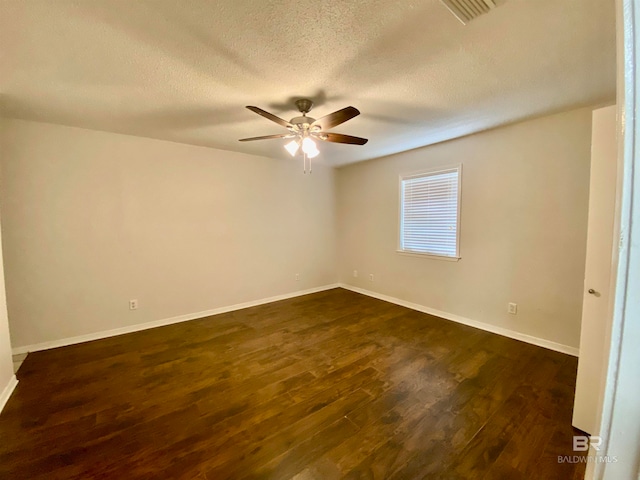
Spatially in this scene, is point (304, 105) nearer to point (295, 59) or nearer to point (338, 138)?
point (338, 138)

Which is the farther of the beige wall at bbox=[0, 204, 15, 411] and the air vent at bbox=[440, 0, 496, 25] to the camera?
the beige wall at bbox=[0, 204, 15, 411]

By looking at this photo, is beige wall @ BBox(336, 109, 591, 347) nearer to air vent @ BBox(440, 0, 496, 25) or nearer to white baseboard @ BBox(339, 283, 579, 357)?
white baseboard @ BBox(339, 283, 579, 357)

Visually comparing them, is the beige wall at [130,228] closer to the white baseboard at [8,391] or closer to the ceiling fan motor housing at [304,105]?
the white baseboard at [8,391]

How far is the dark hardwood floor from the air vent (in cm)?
234

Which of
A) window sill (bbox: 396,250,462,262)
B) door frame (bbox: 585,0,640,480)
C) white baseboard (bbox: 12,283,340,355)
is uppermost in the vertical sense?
door frame (bbox: 585,0,640,480)

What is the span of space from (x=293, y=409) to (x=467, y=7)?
8.41 ft

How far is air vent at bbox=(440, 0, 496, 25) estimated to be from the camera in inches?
47.9

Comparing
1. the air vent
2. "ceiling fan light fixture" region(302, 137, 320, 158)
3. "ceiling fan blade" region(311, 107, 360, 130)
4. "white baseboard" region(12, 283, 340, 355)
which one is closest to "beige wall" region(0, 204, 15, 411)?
"white baseboard" region(12, 283, 340, 355)

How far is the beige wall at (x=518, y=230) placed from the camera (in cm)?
251

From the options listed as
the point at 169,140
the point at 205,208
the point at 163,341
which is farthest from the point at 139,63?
the point at 163,341

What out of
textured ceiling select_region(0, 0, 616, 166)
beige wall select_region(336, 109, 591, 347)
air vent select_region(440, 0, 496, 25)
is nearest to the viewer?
air vent select_region(440, 0, 496, 25)

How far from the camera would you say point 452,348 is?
2.68m

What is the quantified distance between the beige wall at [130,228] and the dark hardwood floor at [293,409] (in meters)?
0.51

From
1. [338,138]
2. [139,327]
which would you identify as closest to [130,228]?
[139,327]
